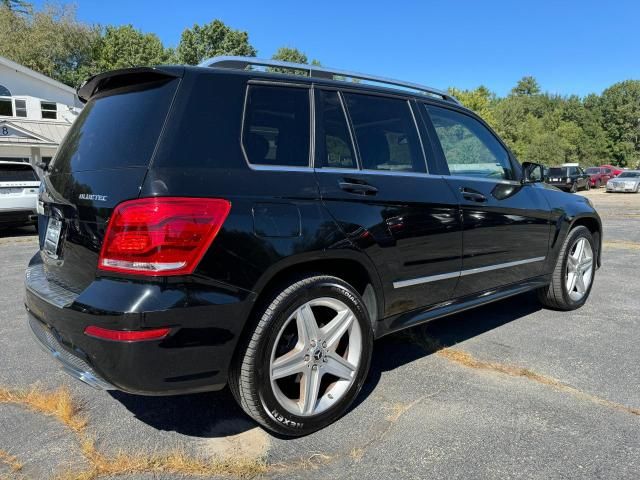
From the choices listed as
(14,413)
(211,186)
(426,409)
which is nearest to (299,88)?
(211,186)

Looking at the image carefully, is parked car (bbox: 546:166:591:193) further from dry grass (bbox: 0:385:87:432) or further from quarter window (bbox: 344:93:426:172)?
dry grass (bbox: 0:385:87:432)

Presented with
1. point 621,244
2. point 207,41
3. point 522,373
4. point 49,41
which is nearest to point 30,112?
point 49,41

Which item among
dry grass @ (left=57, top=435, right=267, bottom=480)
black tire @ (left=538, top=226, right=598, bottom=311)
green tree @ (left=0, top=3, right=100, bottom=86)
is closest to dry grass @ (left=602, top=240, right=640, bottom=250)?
black tire @ (left=538, top=226, right=598, bottom=311)

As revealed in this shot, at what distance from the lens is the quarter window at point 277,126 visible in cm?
253

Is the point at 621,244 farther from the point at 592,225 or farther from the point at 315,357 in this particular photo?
the point at 315,357

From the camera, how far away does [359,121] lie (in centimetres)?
308

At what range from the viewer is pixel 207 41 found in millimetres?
50906

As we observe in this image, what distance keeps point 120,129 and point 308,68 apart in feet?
3.63

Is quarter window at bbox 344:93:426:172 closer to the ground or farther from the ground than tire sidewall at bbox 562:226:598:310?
farther from the ground

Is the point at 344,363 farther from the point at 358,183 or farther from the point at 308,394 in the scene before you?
the point at 358,183

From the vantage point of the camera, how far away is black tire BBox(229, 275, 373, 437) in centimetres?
237

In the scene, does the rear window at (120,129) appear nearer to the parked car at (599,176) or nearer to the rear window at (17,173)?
the rear window at (17,173)

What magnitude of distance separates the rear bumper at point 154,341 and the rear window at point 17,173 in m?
9.55

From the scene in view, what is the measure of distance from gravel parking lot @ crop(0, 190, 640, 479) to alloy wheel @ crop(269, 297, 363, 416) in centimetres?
20
